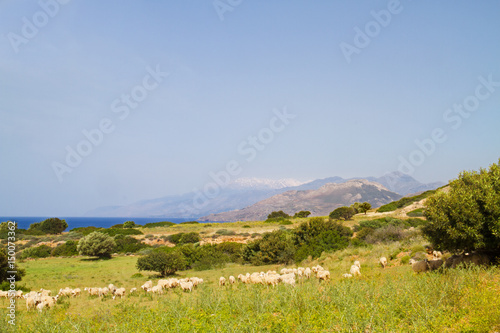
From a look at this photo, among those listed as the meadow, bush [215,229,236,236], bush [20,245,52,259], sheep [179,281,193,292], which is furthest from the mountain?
the meadow

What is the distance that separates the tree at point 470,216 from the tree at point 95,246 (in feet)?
93.8

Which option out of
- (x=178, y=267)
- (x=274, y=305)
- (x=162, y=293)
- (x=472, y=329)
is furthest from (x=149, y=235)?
(x=472, y=329)

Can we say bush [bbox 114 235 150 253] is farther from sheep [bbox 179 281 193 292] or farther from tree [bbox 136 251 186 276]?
sheep [bbox 179 281 193 292]

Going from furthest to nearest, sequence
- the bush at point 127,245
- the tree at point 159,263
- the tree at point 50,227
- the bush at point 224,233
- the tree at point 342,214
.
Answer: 1. the tree at point 342,214
2. the tree at point 50,227
3. the bush at point 224,233
4. the bush at point 127,245
5. the tree at point 159,263

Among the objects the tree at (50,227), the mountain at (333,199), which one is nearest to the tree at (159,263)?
the tree at (50,227)

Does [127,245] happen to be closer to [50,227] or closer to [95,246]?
[95,246]

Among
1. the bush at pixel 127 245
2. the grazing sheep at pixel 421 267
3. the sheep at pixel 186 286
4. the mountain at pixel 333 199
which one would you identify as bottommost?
the mountain at pixel 333 199

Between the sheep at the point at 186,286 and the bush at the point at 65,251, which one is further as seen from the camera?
the bush at the point at 65,251

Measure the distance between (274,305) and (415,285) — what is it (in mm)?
3911

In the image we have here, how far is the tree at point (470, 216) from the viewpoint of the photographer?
407 inches

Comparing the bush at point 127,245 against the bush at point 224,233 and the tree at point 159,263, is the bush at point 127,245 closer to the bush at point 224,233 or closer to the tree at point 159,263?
the bush at point 224,233

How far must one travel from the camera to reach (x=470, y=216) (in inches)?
412

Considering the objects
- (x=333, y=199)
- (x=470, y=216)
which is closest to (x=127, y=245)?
(x=470, y=216)

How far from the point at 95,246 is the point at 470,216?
→ 30.2 meters
